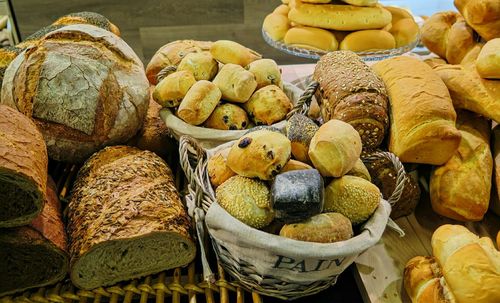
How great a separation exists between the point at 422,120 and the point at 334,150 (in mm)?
319

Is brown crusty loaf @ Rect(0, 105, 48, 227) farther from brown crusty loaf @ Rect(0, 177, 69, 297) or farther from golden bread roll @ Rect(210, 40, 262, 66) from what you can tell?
golden bread roll @ Rect(210, 40, 262, 66)

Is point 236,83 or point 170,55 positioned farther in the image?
point 170,55

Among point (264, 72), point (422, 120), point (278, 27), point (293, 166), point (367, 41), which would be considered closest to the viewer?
point (293, 166)

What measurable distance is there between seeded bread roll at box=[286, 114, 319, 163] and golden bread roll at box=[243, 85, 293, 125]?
23 centimetres

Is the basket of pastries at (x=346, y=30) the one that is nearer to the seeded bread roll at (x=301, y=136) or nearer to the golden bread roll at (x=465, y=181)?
the golden bread roll at (x=465, y=181)

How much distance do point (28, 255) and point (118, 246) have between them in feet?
0.62

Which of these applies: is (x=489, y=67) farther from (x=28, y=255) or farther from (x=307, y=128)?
(x=28, y=255)

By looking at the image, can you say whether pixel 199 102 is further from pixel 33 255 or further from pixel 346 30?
pixel 346 30

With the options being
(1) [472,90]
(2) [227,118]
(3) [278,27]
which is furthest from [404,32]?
(2) [227,118]

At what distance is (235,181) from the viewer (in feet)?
2.93

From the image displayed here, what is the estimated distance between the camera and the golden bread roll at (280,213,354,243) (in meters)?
0.81

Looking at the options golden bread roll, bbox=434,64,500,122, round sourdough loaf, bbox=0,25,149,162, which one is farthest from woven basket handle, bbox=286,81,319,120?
round sourdough loaf, bbox=0,25,149,162

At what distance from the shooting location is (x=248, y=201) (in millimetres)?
850

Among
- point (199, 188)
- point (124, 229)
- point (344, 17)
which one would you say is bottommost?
point (124, 229)
